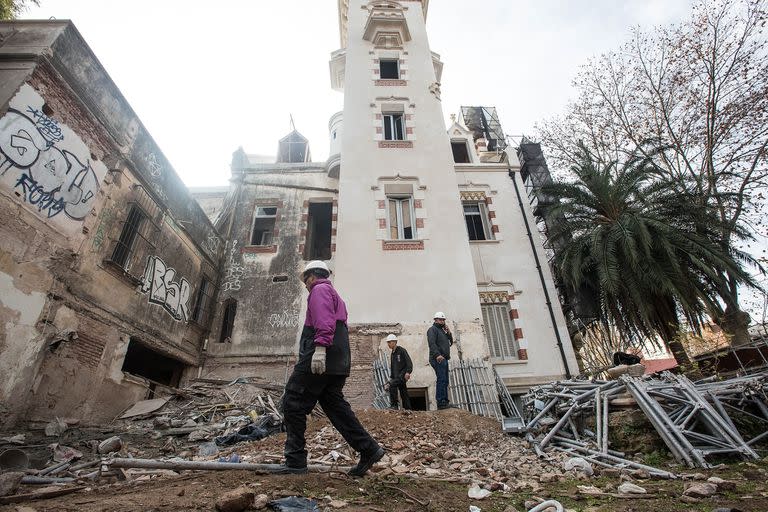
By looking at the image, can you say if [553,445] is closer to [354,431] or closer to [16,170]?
[354,431]

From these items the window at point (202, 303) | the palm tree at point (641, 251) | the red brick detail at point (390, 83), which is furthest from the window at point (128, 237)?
the palm tree at point (641, 251)

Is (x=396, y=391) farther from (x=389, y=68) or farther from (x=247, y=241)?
(x=389, y=68)

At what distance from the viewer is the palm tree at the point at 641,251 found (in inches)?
471

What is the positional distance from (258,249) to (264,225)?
148 centimetres

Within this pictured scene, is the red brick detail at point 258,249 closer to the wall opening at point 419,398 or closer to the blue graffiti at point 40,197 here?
the blue graffiti at point 40,197

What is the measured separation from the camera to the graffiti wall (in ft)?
21.1

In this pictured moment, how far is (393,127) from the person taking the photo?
45.6 feet

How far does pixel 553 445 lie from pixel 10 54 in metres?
11.9

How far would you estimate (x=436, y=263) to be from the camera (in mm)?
10898

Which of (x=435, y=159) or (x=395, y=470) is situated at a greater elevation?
(x=435, y=159)

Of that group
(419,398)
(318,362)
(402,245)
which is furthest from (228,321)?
(318,362)

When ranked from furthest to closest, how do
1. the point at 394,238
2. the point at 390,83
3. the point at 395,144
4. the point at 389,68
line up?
the point at 389,68 → the point at 390,83 → the point at 395,144 → the point at 394,238

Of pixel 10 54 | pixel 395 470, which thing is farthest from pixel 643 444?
pixel 10 54

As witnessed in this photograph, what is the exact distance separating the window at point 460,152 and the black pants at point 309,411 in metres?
14.8
